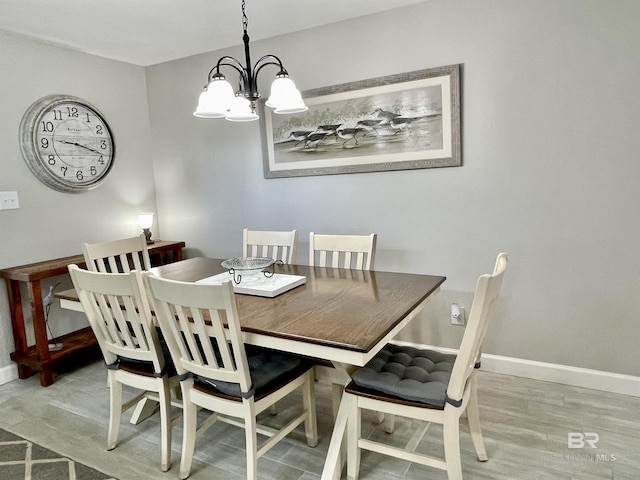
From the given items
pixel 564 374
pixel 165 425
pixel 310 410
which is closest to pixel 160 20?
pixel 165 425

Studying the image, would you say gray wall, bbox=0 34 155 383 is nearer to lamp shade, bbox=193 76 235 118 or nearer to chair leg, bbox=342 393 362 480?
lamp shade, bbox=193 76 235 118

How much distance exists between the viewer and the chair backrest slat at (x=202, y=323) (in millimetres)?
1460

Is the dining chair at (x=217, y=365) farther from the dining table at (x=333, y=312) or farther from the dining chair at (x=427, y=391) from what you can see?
the dining chair at (x=427, y=391)

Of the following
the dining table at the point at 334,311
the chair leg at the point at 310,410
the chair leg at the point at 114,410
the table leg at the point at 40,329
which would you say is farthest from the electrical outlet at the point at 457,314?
the table leg at the point at 40,329

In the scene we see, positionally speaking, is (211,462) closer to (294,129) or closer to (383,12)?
(294,129)

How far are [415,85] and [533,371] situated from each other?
193cm

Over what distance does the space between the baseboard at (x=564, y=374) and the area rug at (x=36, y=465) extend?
2.24m

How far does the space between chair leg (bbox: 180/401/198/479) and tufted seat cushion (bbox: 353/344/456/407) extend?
2.38 feet

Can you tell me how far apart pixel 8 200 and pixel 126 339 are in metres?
1.71

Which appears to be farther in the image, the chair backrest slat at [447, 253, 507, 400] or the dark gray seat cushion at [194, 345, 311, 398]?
the dark gray seat cushion at [194, 345, 311, 398]

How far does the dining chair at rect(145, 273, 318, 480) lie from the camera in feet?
4.89

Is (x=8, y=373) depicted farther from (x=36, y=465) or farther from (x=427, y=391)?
(x=427, y=391)

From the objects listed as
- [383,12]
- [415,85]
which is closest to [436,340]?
[415,85]

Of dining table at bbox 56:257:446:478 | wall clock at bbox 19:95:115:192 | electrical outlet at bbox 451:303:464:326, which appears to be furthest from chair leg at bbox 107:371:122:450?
electrical outlet at bbox 451:303:464:326
